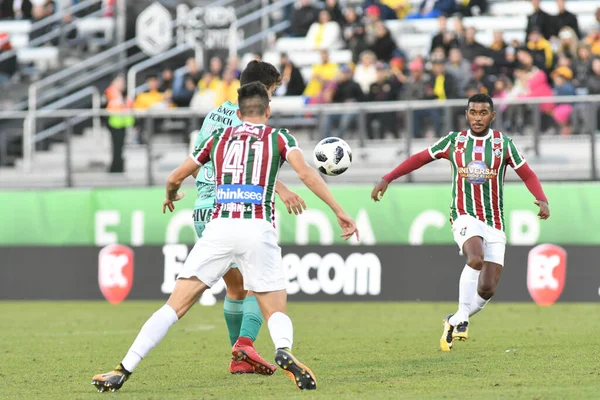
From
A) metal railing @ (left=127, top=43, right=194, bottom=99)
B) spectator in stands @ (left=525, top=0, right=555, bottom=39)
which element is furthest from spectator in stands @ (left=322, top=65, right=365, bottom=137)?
metal railing @ (left=127, top=43, right=194, bottom=99)

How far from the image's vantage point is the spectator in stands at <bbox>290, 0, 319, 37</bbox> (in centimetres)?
2341

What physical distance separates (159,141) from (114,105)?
9.31 feet

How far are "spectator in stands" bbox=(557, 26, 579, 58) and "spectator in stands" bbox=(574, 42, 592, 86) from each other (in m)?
0.13

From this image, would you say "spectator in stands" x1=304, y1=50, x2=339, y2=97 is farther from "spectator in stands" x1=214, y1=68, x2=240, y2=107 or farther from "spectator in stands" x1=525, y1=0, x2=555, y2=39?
"spectator in stands" x1=525, y1=0, x2=555, y2=39

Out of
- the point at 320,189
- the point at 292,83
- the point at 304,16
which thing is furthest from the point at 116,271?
the point at 320,189

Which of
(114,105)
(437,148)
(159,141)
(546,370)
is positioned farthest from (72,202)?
(546,370)

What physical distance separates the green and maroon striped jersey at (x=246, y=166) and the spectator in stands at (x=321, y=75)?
1283 cm

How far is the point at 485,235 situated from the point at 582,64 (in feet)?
29.5

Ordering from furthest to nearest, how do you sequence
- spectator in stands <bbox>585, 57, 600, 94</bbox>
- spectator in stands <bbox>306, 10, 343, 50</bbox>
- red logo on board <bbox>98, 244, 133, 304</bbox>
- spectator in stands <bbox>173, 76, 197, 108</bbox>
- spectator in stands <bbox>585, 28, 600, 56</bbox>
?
1. spectator in stands <bbox>306, 10, 343, 50</bbox>
2. spectator in stands <bbox>173, 76, 197, 108</bbox>
3. spectator in stands <bbox>585, 28, 600, 56</bbox>
4. spectator in stands <bbox>585, 57, 600, 94</bbox>
5. red logo on board <bbox>98, 244, 133, 304</bbox>

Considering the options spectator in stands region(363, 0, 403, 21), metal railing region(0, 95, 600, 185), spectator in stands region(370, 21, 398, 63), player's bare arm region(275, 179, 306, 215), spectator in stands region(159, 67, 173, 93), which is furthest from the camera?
spectator in stands region(363, 0, 403, 21)

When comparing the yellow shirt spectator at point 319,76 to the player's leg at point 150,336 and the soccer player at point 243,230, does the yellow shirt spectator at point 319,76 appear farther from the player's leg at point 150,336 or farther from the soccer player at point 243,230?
the player's leg at point 150,336

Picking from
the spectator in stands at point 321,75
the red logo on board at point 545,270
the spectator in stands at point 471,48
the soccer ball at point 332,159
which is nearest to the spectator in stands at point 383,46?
the spectator in stands at point 321,75

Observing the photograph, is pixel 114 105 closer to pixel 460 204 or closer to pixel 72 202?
pixel 72 202

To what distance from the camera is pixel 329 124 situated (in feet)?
57.5
